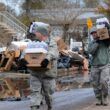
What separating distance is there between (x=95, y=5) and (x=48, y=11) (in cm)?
613

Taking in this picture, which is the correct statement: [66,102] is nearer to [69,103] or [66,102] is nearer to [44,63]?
[69,103]

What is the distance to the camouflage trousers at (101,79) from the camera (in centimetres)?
1088

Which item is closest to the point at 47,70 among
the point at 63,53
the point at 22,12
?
the point at 63,53

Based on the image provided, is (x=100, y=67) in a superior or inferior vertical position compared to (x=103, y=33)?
inferior

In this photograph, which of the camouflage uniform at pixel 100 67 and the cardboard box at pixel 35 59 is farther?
the camouflage uniform at pixel 100 67

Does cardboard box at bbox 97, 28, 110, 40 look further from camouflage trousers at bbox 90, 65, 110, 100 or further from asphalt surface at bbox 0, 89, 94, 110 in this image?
asphalt surface at bbox 0, 89, 94, 110

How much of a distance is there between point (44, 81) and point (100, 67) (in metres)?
2.00

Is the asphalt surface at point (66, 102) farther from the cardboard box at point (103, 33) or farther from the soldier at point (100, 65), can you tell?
the cardboard box at point (103, 33)

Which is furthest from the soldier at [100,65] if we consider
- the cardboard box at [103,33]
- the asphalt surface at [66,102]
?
the asphalt surface at [66,102]

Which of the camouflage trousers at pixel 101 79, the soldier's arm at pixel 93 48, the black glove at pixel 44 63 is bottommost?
the camouflage trousers at pixel 101 79

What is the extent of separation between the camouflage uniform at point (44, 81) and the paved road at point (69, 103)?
1.62 m

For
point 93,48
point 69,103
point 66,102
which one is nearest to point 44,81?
point 93,48

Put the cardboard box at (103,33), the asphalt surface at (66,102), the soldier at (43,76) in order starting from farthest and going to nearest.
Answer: the asphalt surface at (66,102)
the cardboard box at (103,33)
the soldier at (43,76)

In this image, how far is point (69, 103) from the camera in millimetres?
12406
